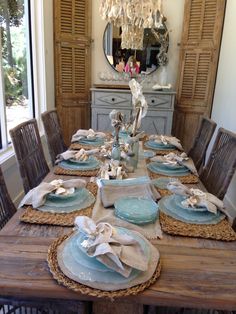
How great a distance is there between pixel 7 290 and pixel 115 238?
350 millimetres

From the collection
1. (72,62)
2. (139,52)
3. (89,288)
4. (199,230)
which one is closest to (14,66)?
(72,62)

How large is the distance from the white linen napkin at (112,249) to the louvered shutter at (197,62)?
327cm

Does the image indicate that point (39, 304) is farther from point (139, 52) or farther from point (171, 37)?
point (171, 37)

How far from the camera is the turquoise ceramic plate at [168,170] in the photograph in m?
1.81

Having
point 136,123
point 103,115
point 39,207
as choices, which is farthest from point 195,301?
point 103,115

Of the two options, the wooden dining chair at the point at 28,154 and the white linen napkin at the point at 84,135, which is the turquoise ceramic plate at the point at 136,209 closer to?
the wooden dining chair at the point at 28,154

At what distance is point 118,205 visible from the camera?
129cm

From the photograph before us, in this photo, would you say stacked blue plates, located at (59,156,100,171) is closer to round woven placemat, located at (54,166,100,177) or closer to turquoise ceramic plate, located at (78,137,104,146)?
round woven placemat, located at (54,166,100,177)

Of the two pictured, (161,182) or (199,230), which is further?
(161,182)

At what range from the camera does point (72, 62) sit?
12.7 feet

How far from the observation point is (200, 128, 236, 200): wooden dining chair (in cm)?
166

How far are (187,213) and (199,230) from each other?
136mm

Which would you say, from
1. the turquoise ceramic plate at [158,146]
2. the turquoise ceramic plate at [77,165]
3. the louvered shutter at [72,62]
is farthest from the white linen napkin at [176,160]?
the louvered shutter at [72,62]

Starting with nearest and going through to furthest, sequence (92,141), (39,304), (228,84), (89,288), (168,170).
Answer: (89,288) < (39,304) < (168,170) < (92,141) < (228,84)
